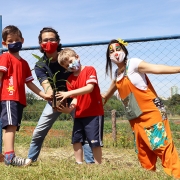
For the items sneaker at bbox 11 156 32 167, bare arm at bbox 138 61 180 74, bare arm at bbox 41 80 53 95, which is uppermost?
bare arm at bbox 138 61 180 74

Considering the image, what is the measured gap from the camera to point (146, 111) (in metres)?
3.76

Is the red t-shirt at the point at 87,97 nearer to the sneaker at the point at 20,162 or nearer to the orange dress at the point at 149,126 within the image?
the orange dress at the point at 149,126

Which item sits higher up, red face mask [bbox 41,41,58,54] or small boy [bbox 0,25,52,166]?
red face mask [bbox 41,41,58,54]

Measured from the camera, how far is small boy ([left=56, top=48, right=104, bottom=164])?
4.19 metres

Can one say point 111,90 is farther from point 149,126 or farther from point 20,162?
point 20,162

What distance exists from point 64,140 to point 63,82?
14.6 feet

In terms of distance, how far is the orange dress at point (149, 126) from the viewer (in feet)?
11.9

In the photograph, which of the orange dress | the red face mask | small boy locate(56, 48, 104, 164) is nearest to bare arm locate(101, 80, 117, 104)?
small boy locate(56, 48, 104, 164)

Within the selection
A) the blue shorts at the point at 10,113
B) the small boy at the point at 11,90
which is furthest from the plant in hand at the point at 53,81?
the blue shorts at the point at 10,113

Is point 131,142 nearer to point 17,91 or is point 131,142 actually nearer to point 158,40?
point 158,40

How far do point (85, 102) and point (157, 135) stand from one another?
3.24 ft

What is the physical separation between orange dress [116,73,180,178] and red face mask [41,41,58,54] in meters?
1.03

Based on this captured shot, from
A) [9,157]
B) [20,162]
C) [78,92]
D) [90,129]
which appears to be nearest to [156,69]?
[78,92]

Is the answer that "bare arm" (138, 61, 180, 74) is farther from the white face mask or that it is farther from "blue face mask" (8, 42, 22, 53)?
"blue face mask" (8, 42, 22, 53)
